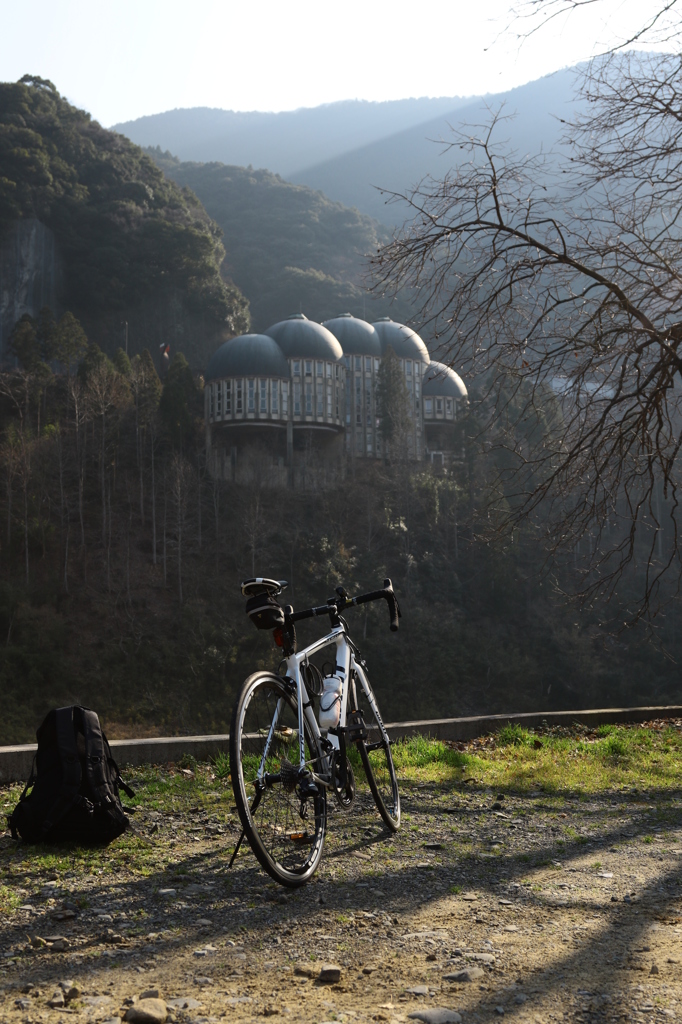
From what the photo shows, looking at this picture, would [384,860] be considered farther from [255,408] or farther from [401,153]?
[401,153]

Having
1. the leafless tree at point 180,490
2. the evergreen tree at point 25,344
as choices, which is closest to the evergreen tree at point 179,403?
the leafless tree at point 180,490

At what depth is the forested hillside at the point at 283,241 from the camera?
9319 cm

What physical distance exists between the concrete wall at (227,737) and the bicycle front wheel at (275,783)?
7.98 ft

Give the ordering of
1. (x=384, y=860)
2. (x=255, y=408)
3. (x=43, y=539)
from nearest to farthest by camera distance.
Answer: (x=384, y=860) → (x=43, y=539) → (x=255, y=408)

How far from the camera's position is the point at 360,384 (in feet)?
190

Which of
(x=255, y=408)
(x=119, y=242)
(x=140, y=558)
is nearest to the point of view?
(x=140, y=558)

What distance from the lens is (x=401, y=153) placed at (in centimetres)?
16738

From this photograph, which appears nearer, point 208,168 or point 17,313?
point 17,313

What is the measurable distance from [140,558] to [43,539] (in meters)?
4.87

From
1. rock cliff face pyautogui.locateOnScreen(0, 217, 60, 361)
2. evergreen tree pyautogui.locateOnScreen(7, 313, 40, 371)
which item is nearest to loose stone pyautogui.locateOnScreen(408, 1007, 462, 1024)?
evergreen tree pyautogui.locateOnScreen(7, 313, 40, 371)

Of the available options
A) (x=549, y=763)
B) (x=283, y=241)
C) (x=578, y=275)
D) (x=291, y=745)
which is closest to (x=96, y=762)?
(x=291, y=745)

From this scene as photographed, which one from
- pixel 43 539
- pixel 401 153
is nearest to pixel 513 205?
pixel 43 539

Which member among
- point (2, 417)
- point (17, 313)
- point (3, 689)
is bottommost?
point (3, 689)

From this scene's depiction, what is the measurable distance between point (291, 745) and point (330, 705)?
370mm
